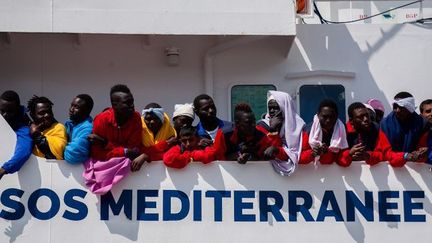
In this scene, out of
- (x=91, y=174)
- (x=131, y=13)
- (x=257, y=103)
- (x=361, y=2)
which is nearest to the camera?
(x=91, y=174)

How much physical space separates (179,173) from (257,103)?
1.54m

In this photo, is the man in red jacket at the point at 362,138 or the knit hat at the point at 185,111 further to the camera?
the knit hat at the point at 185,111

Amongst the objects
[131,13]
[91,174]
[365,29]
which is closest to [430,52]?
[365,29]

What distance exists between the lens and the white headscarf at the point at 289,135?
189 inches

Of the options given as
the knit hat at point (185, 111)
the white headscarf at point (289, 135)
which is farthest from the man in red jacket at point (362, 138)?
the knit hat at point (185, 111)

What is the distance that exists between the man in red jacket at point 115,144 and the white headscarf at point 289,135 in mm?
955

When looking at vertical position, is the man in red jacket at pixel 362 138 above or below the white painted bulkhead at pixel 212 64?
below

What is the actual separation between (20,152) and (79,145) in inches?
16.5

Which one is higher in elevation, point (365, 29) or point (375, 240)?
point (365, 29)

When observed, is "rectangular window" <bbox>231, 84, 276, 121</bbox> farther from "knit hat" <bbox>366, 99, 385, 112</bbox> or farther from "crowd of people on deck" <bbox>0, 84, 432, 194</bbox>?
"crowd of people on deck" <bbox>0, 84, 432, 194</bbox>

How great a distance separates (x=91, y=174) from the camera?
474 centimetres

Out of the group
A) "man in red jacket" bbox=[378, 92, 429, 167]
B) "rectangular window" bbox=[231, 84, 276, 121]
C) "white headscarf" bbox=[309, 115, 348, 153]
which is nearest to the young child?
"white headscarf" bbox=[309, 115, 348, 153]

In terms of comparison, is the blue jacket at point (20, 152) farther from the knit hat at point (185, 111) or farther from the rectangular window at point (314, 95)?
the rectangular window at point (314, 95)

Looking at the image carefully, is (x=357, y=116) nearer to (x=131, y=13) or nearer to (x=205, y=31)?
(x=205, y=31)
